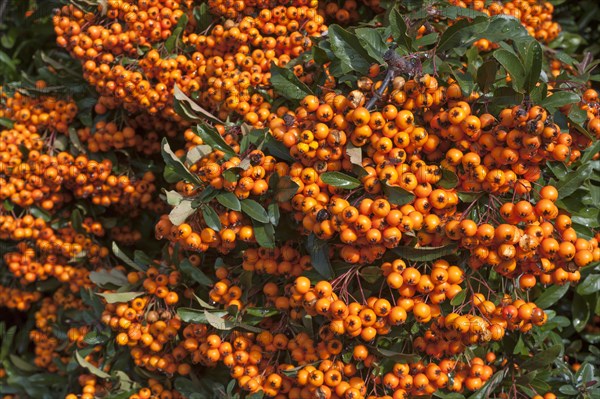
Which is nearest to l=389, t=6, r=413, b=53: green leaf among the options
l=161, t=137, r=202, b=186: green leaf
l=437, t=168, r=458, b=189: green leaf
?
l=437, t=168, r=458, b=189: green leaf

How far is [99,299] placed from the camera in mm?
3334

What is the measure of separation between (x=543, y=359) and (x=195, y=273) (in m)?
1.86

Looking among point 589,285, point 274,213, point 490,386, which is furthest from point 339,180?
point 589,285

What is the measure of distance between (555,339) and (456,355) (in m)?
0.84

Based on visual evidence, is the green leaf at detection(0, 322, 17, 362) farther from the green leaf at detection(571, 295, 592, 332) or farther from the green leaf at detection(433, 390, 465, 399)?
the green leaf at detection(571, 295, 592, 332)

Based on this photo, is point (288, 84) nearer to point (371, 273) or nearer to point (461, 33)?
point (461, 33)

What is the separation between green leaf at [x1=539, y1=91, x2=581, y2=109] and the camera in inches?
91.3

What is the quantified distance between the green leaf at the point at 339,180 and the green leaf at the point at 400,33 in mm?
703

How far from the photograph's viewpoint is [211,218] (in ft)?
8.09

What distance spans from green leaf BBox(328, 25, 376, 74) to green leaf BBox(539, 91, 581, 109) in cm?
77

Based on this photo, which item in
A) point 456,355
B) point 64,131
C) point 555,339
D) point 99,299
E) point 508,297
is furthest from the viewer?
point 64,131

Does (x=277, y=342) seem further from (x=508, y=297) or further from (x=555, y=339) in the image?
(x=555, y=339)

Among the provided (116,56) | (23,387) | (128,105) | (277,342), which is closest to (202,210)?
(277,342)

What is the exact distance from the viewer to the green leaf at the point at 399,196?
2.20 m
